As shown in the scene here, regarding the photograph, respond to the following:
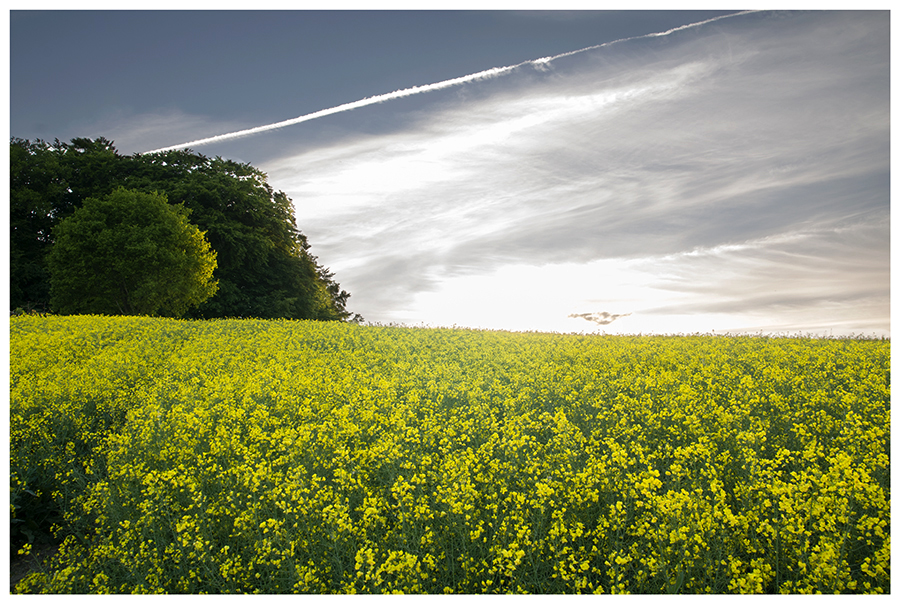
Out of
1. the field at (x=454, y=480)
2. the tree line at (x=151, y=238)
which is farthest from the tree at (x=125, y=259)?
the field at (x=454, y=480)

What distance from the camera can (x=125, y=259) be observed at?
89.7 feet

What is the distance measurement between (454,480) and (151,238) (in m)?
29.0

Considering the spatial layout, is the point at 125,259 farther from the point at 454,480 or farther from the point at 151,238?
the point at 454,480

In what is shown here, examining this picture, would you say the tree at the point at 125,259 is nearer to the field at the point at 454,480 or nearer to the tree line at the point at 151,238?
the tree line at the point at 151,238

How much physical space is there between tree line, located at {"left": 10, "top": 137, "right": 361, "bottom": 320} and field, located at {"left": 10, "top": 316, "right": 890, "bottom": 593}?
67.7ft

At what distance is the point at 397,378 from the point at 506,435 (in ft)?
12.7

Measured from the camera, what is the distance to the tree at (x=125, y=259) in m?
27.0

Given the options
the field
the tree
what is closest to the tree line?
the tree

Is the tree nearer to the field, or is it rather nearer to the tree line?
the tree line

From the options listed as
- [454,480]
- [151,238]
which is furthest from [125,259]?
[454,480]

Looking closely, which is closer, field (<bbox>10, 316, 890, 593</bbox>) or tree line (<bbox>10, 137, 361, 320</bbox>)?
field (<bbox>10, 316, 890, 593</bbox>)

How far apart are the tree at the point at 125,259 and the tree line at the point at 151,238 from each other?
0.06 m

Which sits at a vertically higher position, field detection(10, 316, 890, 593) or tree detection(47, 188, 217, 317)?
tree detection(47, 188, 217, 317)

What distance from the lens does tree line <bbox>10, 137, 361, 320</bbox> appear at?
27406 mm
